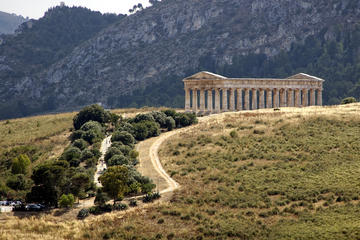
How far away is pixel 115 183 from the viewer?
65.3 meters

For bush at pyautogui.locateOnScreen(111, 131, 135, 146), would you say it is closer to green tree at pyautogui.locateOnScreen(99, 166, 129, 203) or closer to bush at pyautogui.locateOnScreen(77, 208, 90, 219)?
green tree at pyautogui.locateOnScreen(99, 166, 129, 203)

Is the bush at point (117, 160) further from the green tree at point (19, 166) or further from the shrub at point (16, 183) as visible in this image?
the green tree at point (19, 166)

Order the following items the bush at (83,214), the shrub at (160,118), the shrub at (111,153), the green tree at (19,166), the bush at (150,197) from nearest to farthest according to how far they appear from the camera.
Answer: the bush at (83,214), the bush at (150,197), the green tree at (19,166), the shrub at (111,153), the shrub at (160,118)

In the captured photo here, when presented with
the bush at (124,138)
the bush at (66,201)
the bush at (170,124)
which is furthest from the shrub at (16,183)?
the bush at (170,124)

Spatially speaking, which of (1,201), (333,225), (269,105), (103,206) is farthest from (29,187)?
(269,105)

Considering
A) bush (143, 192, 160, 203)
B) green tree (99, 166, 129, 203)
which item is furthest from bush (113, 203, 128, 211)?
bush (143, 192, 160, 203)

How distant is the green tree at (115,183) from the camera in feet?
214

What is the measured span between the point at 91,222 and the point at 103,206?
4026mm

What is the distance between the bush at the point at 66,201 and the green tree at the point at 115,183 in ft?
13.0

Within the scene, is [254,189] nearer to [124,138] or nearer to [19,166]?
[124,138]

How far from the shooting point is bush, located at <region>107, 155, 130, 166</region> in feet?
256

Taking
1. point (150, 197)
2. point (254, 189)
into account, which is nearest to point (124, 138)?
point (150, 197)

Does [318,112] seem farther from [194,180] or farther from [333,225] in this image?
[333,225]

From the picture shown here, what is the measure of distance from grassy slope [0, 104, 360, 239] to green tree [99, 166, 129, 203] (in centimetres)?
445
